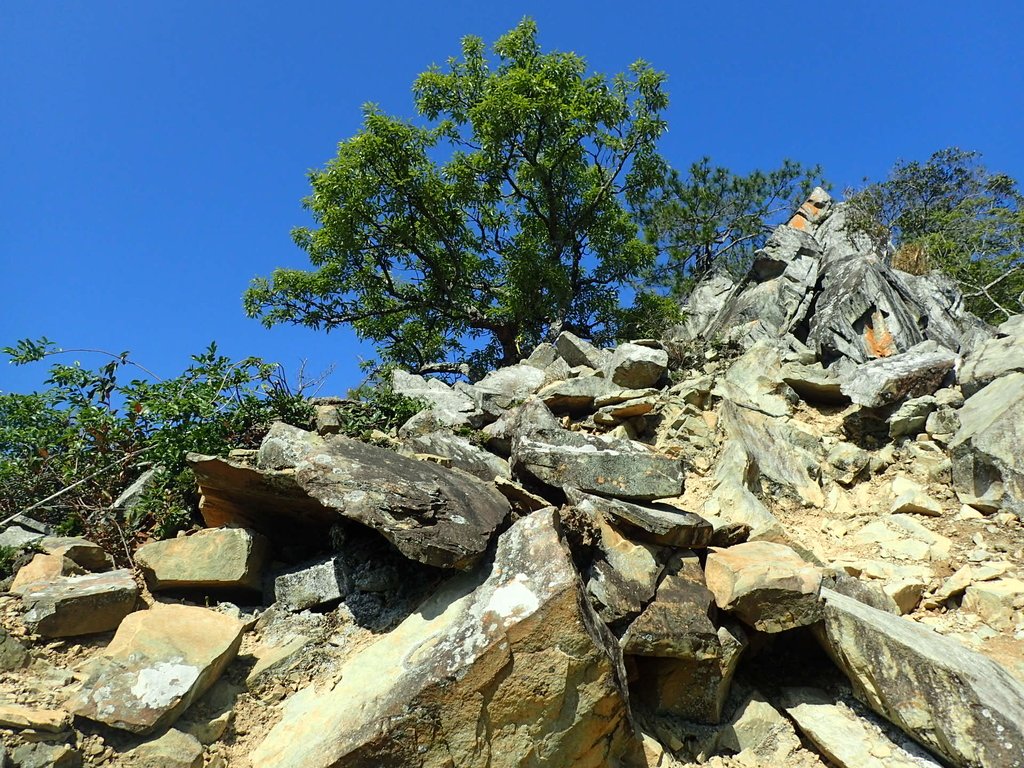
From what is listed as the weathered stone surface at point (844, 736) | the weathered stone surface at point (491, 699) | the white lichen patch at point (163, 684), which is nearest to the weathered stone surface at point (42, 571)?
the white lichen patch at point (163, 684)

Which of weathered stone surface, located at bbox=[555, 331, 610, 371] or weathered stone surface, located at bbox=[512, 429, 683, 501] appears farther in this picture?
weathered stone surface, located at bbox=[555, 331, 610, 371]

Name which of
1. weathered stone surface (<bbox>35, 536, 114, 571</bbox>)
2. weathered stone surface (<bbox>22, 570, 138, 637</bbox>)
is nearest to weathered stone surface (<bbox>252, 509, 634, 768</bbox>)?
weathered stone surface (<bbox>22, 570, 138, 637</bbox>)

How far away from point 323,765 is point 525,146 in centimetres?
1522

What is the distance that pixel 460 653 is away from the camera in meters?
3.47

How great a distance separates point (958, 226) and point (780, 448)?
654 inches

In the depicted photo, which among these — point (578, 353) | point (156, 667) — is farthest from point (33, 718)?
point (578, 353)

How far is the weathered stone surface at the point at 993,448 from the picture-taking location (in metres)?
6.27

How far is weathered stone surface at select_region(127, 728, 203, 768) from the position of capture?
331 cm

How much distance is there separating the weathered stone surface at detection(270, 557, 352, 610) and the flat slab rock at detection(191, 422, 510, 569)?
0.44 meters

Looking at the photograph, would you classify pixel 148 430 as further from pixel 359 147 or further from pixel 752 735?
pixel 359 147

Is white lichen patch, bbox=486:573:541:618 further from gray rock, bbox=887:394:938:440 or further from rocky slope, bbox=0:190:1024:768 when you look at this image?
gray rock, bbox=887:394:938:440

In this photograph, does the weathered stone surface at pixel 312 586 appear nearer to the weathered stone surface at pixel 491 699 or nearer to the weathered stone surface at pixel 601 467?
the weathered stone surface at pixel 491 699

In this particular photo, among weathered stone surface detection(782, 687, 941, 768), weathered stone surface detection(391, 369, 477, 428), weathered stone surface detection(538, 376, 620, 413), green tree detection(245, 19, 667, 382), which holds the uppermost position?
green tree detection(245, 19, 667, 382)

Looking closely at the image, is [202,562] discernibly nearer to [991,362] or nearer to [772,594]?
[772,594]
